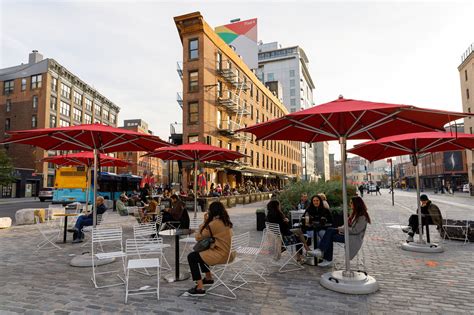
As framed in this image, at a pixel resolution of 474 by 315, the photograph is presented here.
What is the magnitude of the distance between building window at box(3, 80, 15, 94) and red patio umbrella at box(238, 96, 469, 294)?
61487 mm

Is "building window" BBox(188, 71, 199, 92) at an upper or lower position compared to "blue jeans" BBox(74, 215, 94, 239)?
upper

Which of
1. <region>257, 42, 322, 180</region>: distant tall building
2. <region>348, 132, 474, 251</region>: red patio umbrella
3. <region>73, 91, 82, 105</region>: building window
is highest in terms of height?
<region>257, 42, 322, 180</region>: distant tall building

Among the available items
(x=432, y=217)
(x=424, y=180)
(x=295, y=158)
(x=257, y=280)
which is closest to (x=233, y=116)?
(x=432, y=217)

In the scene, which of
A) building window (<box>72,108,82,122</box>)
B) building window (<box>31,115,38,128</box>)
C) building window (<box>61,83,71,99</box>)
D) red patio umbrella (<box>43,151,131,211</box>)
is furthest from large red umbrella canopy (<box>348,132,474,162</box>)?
building window (<box>72,108,82,122</box>)

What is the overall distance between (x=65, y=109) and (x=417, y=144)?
56932mm

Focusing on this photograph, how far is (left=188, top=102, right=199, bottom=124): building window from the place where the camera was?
1226 inches

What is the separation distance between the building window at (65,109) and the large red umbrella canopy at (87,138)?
1970 inches

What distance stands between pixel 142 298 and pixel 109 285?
3.36 feet

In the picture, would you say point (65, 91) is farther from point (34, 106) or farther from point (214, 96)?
point (214, 96)

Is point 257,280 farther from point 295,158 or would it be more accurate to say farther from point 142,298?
point 295,158

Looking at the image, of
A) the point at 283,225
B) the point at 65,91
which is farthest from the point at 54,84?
the point at 283,225

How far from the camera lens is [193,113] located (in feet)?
103

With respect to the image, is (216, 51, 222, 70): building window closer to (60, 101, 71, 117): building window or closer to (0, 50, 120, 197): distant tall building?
(0, 50, 120, 197): distant tall building

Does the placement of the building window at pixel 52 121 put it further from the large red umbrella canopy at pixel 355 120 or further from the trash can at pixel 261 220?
the large red umbrella canopy at pixel 355 120
